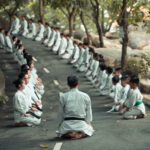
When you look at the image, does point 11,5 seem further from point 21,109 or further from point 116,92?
point 21,109

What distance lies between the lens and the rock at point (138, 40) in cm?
3709

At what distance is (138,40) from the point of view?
37656mm

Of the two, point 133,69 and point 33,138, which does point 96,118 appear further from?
point 133,69

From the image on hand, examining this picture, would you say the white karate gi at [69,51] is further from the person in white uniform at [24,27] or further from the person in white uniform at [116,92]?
the person in white uniform at [116,92]

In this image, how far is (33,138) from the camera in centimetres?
1302

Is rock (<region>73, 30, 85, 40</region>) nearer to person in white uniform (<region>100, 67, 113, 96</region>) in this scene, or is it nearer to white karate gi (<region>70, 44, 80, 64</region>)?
white karate gi (<region>70, 44, 80, 64</region>)

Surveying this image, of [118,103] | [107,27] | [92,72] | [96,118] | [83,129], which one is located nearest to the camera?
[83,129]

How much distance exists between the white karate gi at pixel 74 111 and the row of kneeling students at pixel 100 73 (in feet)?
10.2

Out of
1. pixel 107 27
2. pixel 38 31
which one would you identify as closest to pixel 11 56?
pixel 38 31

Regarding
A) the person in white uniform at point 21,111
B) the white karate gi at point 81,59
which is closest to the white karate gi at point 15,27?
the white karate gi at point 81,59

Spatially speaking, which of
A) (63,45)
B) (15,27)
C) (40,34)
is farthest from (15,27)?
(63,45)

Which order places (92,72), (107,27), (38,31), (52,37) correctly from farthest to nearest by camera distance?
1. (107,27)
2. (38,31)
3. (52,37)
4. (92,72)

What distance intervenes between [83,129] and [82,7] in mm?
23777

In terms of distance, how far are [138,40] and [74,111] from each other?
25994mm
